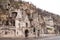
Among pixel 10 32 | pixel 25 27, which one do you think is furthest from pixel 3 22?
pixel 25 27

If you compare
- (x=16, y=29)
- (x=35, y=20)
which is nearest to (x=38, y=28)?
(x=35, y=20)

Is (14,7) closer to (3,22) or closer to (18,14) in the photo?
(18,14)

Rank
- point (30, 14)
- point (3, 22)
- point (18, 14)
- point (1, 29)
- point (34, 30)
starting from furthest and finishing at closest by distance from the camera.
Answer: point (30, 14) < point (34, 30) < point (18, 14) < point (3, 22) < point (1, 29)

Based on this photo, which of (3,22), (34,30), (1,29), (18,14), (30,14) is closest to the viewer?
(1,29)

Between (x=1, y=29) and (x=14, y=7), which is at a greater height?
(x=14, y=7)

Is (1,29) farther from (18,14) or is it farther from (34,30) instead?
(34,30)

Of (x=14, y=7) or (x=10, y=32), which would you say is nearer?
(x=10, y=32)

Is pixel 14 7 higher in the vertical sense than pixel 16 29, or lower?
higher

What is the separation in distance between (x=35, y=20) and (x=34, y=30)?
7555 millimetres

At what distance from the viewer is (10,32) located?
2424 inches

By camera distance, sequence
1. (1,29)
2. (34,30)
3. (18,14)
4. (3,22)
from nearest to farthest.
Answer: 1. (1,29)
2. (3,22)
3. (18,14)
4. (34,30)

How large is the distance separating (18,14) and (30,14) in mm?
11217

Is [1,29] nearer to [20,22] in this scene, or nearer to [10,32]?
[10,32]

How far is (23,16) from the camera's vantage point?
7044 centimetres
